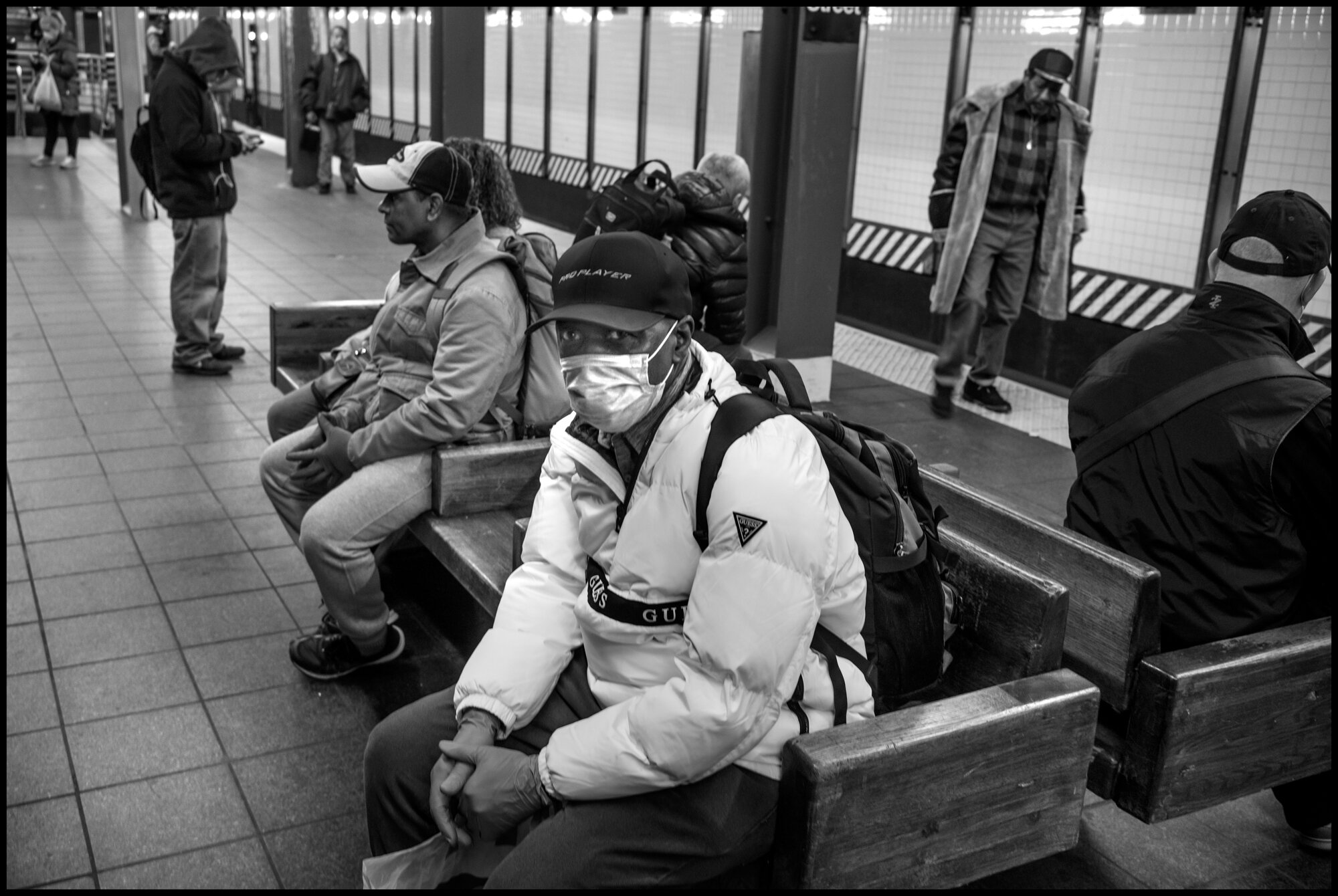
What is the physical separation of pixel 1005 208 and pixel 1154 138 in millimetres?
1241

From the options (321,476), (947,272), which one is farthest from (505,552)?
(947,272)

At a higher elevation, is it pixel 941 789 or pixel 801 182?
pixel 801 182

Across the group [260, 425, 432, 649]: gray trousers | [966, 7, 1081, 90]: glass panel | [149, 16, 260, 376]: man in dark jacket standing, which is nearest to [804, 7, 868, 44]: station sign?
[966, 7, 1081, 90]: glass panel

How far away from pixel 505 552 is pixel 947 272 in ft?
13.2

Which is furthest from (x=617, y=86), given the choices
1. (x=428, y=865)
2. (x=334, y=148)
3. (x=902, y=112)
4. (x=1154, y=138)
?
(x=428, y=865)

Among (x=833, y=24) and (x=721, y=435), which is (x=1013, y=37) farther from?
(x=721, y=435)

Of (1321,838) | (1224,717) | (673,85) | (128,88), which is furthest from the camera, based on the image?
(128,88)

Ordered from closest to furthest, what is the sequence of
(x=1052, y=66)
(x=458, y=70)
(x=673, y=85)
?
(x=1052, y=66)
(x=458, y=70)
(x=673, y=85)

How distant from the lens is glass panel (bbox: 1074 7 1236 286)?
670cm

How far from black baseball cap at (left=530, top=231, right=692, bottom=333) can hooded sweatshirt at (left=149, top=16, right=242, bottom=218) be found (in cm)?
528

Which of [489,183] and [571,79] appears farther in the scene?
[571,79]

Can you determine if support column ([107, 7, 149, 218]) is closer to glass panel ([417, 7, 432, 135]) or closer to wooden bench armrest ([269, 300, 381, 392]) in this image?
glass panel ([417, 7, 432, 135])

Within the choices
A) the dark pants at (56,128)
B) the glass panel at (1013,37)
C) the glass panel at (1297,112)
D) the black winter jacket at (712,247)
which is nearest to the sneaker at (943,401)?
the glass panel at (1297,112)

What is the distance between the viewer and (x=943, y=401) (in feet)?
22.1
